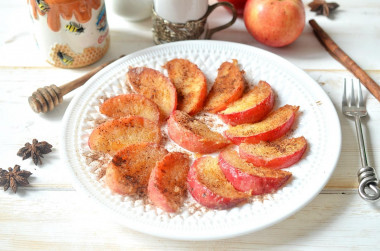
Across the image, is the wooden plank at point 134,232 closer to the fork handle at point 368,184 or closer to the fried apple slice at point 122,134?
the fork handle at point 368,184

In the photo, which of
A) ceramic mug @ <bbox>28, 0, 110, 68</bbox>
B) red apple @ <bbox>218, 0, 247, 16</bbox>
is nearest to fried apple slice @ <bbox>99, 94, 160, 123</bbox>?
ceramic mug @ <bbox>28, 0, 110, 68</bbox>

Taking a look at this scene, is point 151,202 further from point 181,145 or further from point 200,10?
point 200,10

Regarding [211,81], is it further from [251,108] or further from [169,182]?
[169,182]

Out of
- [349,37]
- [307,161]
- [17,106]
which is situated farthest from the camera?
[349,37]

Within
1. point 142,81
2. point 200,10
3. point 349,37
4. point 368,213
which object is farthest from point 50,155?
point 349,37

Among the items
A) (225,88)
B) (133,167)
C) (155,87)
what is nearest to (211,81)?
(225,88)

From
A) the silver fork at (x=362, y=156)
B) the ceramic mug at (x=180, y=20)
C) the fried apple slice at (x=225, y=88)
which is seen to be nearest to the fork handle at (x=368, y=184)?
the silver fork at (x=362, y=156)
